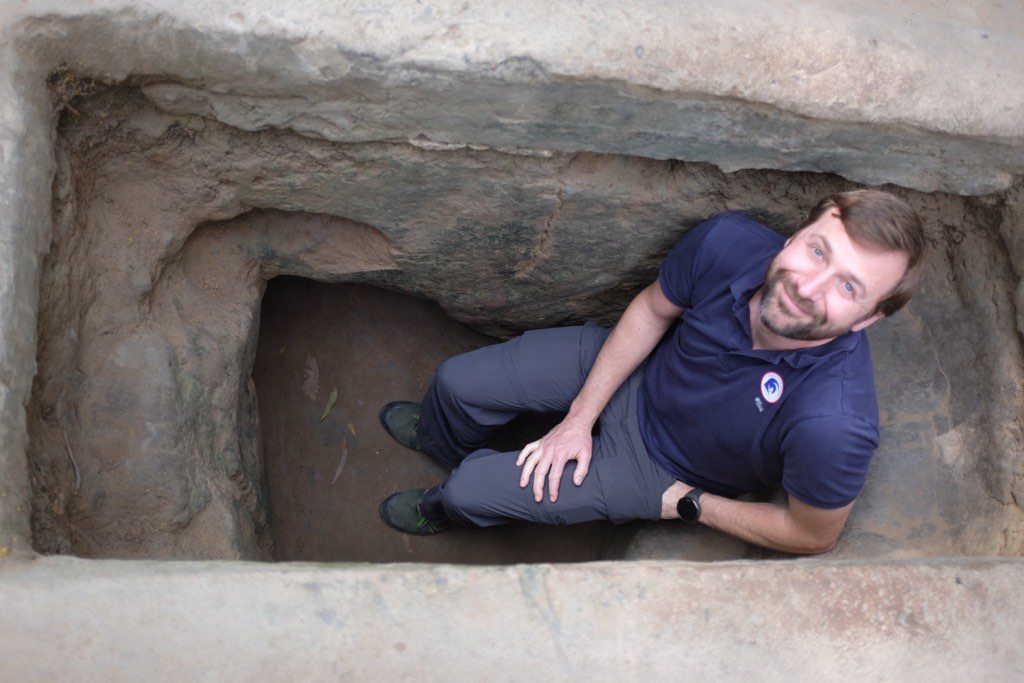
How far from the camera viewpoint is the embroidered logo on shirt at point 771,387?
179cm

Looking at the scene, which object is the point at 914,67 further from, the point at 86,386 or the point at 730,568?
the point at 86,386

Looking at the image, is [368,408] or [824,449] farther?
[368,408]

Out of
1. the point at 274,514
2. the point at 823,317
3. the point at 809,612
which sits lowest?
the point at 274,514

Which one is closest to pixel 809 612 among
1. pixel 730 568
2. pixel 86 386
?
pixel 730 568

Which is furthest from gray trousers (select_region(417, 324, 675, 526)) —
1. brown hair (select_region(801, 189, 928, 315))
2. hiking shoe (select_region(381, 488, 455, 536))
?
brown hair (select_region(801, 189, 928, 315))

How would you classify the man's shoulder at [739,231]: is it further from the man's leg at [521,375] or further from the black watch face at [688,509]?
the black watch face at [688,509]

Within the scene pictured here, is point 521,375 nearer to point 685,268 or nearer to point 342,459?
point 685,268

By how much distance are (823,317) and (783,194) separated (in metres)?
0.51

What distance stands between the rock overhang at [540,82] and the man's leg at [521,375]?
1.96 ft

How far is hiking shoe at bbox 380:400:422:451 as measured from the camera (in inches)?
109

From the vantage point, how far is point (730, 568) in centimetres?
156

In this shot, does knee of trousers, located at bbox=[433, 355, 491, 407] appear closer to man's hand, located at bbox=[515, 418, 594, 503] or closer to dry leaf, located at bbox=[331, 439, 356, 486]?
man's hand, located at bbox=[515, 418, 594, 503]

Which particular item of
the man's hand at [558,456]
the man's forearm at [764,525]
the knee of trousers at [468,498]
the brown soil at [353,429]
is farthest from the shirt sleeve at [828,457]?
the brown soil at [353,429]

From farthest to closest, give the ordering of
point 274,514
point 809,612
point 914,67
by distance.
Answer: point 274,514
point 914,67
point 809,612
